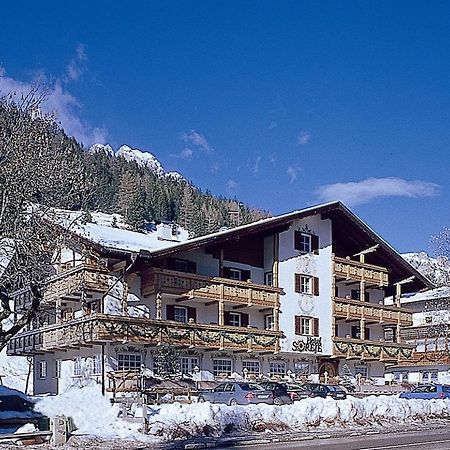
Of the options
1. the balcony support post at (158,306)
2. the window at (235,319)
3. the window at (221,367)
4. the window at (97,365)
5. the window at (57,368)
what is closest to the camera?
the window at (97,365)

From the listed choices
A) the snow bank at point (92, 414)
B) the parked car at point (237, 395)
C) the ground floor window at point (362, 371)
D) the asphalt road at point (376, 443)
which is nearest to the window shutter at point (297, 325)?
the ground floor window at point (362, 371)

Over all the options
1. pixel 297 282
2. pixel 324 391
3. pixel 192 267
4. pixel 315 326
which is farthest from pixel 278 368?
pixel 192 267

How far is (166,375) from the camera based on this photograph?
37812 millimetres

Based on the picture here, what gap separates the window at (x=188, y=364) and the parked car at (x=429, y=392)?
1109 cm

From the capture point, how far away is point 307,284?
4753 cm

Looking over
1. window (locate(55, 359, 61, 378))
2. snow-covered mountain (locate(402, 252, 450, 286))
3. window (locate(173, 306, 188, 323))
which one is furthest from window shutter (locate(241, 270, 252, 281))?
snow-covered mountain (locate(402, 252, 450, 286))

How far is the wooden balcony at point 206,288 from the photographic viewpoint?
1529 inches

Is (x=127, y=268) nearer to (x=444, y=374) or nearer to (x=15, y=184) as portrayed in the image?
(x=15, y=184)

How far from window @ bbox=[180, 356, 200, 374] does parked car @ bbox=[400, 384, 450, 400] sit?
1109 centimetres

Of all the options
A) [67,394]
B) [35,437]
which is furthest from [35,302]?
[67,394]

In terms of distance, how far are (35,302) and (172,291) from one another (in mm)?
19867

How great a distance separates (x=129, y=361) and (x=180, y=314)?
4.77 m

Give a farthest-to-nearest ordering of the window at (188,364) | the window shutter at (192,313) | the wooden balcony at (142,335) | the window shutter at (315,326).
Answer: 1. the window shutter at (315,326)
2. the window shutter at (192,313)
3. the window at (188,364)
4. the wooden balcony at (142,335)

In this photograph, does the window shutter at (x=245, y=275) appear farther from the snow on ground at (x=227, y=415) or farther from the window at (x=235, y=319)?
the snow on ground at (x=227, y=415)
